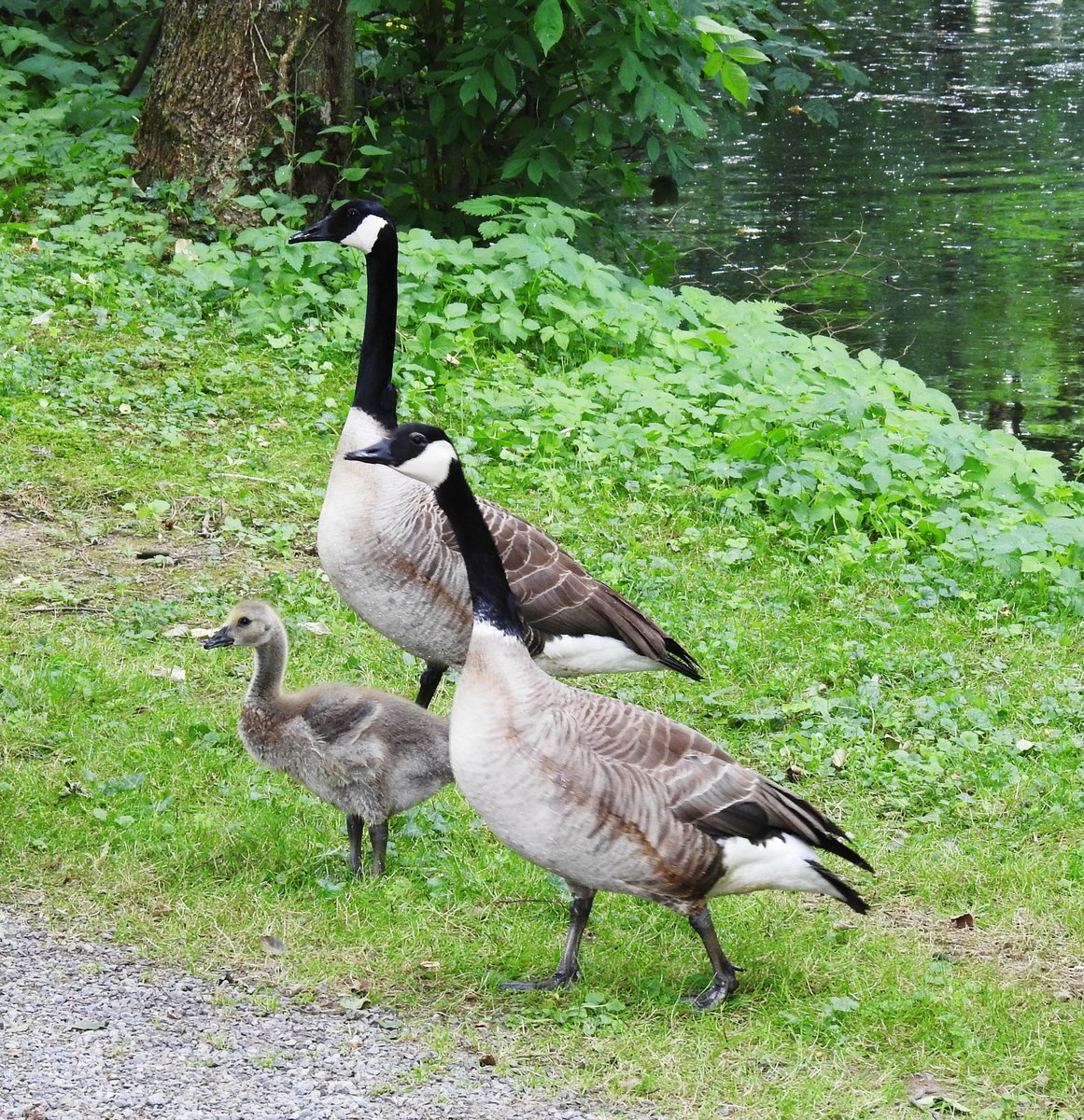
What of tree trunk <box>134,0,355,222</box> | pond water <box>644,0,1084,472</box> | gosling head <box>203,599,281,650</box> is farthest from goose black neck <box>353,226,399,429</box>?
pond water <box>644,0,1084,472</box>

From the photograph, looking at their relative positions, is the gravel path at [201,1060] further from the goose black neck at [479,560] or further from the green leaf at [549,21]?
the green leaf at [549,21]

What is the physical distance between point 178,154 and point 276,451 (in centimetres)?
382

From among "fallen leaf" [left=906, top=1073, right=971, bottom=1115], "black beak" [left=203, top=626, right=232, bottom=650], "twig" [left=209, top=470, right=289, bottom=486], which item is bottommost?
"fallen leaf" [left=906, top=1073, right=971, bottom=1115]

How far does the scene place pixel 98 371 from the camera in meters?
9.74

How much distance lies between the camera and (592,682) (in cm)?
729

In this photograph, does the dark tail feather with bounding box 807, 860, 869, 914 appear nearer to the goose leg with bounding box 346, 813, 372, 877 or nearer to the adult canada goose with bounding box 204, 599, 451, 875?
the adult canada goose with bounding box 204, 599, 451, 875

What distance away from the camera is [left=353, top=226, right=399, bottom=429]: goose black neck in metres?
6.38

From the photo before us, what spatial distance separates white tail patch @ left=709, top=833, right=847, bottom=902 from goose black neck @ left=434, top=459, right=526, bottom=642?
922 mm

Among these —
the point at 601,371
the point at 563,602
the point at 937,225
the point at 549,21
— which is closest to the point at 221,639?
the point at 563,602

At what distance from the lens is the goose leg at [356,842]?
5.21 metres

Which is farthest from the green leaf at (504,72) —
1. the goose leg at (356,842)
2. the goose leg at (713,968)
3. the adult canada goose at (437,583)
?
the goose leg at (713,968)

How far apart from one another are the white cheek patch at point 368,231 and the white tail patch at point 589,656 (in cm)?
223

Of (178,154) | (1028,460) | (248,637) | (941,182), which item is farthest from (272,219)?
(941,182)

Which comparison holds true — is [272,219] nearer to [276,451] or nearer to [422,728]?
[276,451]
